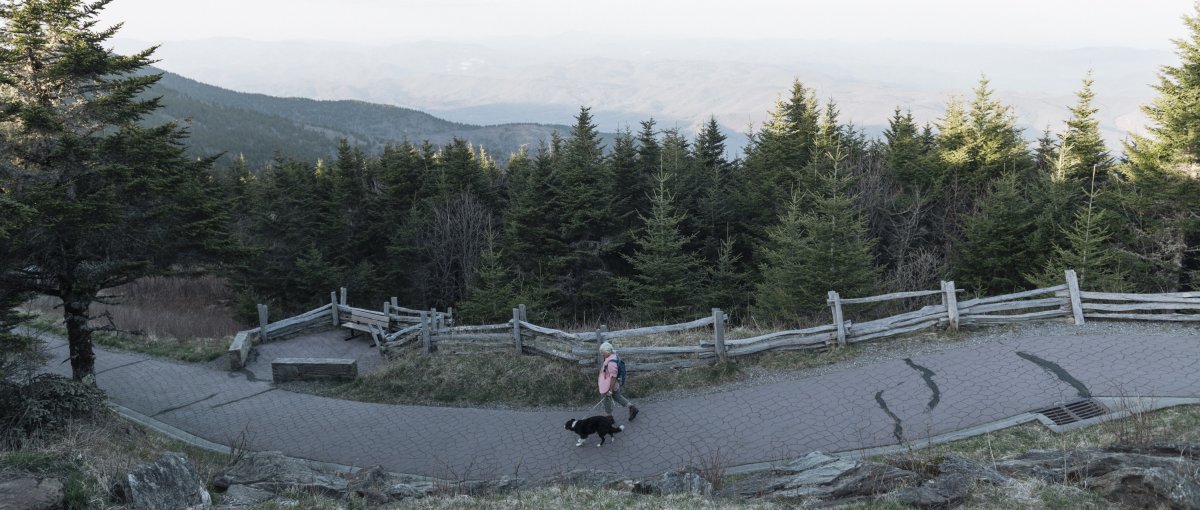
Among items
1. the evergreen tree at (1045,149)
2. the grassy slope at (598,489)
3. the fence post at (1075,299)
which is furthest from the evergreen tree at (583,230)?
the evergreen tree at (1045,149)

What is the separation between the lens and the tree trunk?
14641 millimetres

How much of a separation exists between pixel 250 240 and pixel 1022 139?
148 feet

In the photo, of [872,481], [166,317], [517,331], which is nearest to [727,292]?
[517,331]

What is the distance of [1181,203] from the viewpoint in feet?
69.4

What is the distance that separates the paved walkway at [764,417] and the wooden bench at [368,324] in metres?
6.11

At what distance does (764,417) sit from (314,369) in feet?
37.7

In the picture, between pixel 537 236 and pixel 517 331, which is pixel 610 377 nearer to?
pixel 517 331

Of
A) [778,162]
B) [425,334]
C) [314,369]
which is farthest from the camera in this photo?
[778,162]

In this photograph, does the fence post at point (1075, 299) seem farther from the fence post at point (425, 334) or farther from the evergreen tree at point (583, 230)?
the evergreen tree at point (583, 230)

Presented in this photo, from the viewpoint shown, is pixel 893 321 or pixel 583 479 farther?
pixel 893 321

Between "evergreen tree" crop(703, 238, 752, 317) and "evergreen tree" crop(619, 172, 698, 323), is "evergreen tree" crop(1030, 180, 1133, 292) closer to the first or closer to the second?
"evergreen tree" crop(703, 238, 752, 317)

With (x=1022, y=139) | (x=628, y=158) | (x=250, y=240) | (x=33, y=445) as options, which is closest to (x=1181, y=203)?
(x=1022, y=139)

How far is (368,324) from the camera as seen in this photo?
21.3 meters

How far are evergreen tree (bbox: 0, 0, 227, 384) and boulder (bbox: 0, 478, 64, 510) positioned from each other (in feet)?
28.6
